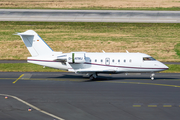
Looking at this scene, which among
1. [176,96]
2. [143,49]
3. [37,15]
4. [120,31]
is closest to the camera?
[176,96]

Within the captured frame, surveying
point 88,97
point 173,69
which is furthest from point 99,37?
point 88,97

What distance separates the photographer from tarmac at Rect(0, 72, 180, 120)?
1011 inches

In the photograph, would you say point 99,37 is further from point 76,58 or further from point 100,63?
point 76,58

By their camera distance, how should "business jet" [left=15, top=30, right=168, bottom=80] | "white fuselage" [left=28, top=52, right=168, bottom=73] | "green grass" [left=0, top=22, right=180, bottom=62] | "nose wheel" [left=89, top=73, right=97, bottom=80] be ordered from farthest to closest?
"green grass" [left=0, top=22, right=180, bottom=62]
"nose wheel" [left=89, top=73, right=97, bottom=80]
"white fuselage" [left=28, top=52, right=168, bottom=73]
"business jet" [left=15, top=30, right=168, bottom=80]

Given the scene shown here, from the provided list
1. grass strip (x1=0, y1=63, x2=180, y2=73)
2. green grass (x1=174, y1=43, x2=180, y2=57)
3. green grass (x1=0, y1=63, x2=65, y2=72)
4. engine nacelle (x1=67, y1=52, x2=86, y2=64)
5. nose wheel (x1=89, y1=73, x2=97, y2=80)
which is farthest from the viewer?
green grass (x1=174, y1=43, x2=180, y2=57)

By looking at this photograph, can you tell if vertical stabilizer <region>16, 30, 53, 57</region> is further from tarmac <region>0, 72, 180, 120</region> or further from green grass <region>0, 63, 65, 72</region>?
green grass <region>0, 63, 65, 72</region>

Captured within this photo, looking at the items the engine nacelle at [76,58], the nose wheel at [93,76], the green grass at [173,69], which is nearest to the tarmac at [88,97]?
the nose wheel at [93,76]

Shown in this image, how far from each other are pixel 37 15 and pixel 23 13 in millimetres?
4413

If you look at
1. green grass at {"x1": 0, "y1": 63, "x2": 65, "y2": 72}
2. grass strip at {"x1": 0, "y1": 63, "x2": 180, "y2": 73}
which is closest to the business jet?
grass strip at {"x1": 0, "y1": 63, "x2": 180, "y2": 73}

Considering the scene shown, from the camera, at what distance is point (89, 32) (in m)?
66.1

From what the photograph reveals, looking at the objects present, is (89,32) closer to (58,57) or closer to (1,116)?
(58,57)

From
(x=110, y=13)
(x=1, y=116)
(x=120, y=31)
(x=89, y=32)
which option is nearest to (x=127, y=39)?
(x=120, y=31)

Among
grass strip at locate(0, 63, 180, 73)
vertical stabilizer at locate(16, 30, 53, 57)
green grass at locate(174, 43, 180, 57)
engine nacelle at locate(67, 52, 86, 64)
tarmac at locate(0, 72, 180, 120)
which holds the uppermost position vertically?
vertical stabilizer at locate(16, 30, 53, 57)

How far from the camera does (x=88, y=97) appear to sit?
30.9 metres
